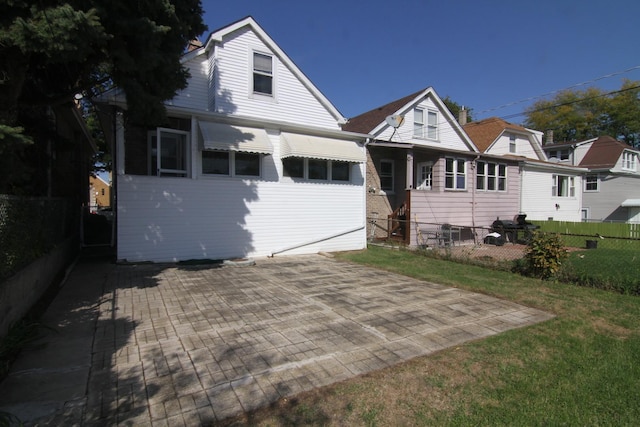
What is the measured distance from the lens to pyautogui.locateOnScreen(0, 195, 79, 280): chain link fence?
175 inches

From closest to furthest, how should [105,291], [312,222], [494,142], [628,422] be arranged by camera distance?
[628,422]
[105,291]
[312,222]
[494,142]

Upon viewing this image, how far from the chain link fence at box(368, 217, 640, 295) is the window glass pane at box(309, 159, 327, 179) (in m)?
3.97

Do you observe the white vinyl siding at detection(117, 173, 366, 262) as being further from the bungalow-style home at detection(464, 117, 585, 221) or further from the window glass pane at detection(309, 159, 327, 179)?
the bungalow-style home at detection(464, 117, 585, 221)

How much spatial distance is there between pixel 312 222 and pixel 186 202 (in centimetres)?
427

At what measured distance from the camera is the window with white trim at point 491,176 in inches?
718

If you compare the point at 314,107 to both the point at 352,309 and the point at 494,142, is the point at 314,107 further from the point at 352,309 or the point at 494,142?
the point at 494,142

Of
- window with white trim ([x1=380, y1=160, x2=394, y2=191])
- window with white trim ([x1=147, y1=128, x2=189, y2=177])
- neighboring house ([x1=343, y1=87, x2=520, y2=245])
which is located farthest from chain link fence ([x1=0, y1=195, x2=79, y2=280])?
window with white trim ([x1=380, y1=160, x2=394, y2=191])

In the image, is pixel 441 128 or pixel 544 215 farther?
pixel 544 215

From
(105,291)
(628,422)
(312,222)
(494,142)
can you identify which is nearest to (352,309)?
(628,422)

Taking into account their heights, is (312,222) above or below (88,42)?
below

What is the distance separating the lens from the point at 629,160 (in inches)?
1252

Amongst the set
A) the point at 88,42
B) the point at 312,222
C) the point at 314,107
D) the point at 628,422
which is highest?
the point at 314,107

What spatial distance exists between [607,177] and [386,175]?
82.1ft

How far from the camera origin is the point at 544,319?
5250 millimetres
